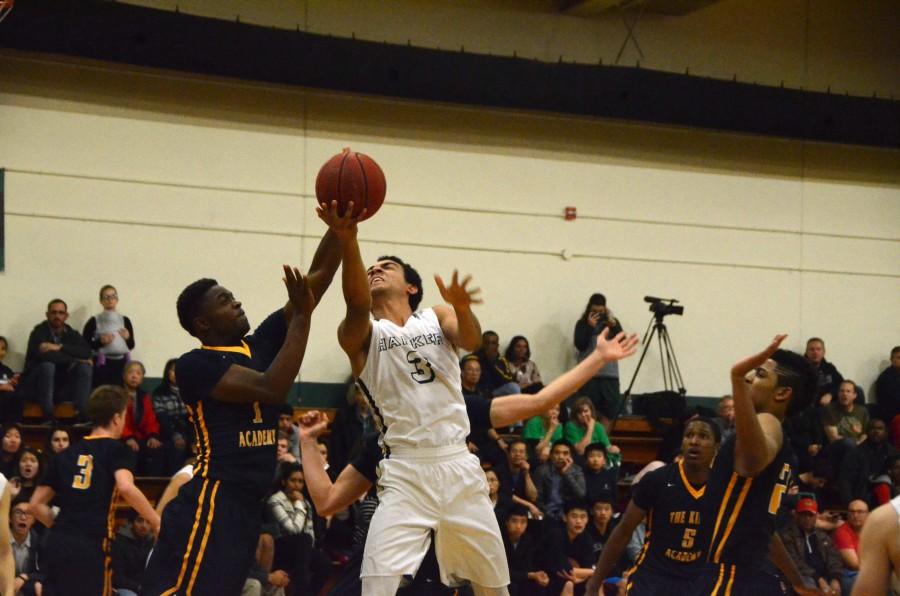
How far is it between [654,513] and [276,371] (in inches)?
123

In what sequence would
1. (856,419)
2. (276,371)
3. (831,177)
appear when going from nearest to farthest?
(276,371)
(856,419)
(831,177)

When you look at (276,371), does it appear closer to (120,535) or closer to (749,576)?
(749,576)

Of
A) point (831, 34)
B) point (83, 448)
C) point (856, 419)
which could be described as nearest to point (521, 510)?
point (83, 448)

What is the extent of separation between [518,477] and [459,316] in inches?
296

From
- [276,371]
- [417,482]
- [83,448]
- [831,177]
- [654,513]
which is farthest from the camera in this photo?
[831,177]

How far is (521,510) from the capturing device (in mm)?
11727

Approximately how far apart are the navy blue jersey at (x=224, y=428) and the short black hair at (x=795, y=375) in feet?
7.32

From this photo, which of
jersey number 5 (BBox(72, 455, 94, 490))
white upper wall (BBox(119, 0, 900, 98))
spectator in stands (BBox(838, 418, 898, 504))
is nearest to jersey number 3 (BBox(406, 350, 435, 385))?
jersey number 5 (BBox(72, 455, 94, 490))

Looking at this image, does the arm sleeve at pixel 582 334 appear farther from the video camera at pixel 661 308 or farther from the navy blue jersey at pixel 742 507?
the navy blue jersey at pixel 742 507

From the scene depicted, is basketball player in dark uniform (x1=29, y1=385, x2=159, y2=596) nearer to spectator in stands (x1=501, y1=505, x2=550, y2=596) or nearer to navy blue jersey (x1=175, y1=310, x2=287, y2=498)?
navy blue jersey (x1=175, y1=310, x2=287, y2=498)

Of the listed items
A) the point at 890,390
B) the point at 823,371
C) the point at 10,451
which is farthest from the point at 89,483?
the point at 890,390

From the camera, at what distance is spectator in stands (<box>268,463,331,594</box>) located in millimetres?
11094

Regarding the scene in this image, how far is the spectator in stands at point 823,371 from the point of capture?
1636cm

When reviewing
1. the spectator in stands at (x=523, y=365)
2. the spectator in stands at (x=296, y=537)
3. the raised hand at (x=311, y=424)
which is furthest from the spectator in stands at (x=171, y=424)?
the raised hand at (x=311, y=424)
